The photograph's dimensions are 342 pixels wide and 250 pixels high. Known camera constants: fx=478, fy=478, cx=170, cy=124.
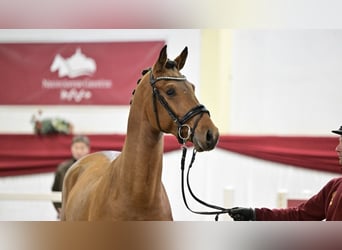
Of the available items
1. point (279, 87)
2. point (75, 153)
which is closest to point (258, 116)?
point (279, 87)

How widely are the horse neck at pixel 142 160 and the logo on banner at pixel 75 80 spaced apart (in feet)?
4.27

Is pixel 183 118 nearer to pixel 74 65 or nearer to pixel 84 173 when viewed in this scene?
pixel 84 173

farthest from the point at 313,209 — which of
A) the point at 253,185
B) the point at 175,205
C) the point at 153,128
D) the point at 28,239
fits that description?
the point at 253,185

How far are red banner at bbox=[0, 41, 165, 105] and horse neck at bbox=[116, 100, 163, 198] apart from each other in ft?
3.64

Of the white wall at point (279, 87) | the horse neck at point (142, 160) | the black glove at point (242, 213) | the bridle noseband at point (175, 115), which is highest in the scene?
the white wall at point (279, 87)

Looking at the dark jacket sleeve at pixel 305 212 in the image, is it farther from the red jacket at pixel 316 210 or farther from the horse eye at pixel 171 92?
the horse eye at pixel 171 92

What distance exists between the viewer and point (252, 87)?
196 centimetres

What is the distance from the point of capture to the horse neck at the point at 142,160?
0.82 metres

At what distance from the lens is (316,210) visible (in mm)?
750

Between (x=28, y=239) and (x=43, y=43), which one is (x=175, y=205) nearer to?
(x=43, y=43)

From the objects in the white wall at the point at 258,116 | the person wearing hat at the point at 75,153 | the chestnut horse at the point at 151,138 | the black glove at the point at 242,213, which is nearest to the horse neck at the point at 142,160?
the chestnut horse at the point at 151,138

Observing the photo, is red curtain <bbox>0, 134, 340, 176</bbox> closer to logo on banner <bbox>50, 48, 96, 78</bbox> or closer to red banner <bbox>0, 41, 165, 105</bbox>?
red banner <bbox>0, 41, 165, 105</bbox>

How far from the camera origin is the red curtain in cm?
169

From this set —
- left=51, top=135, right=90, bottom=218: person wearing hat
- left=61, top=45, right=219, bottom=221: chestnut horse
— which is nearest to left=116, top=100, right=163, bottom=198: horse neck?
left=61, top=45, right=219, bottom=221: chestnut horse
